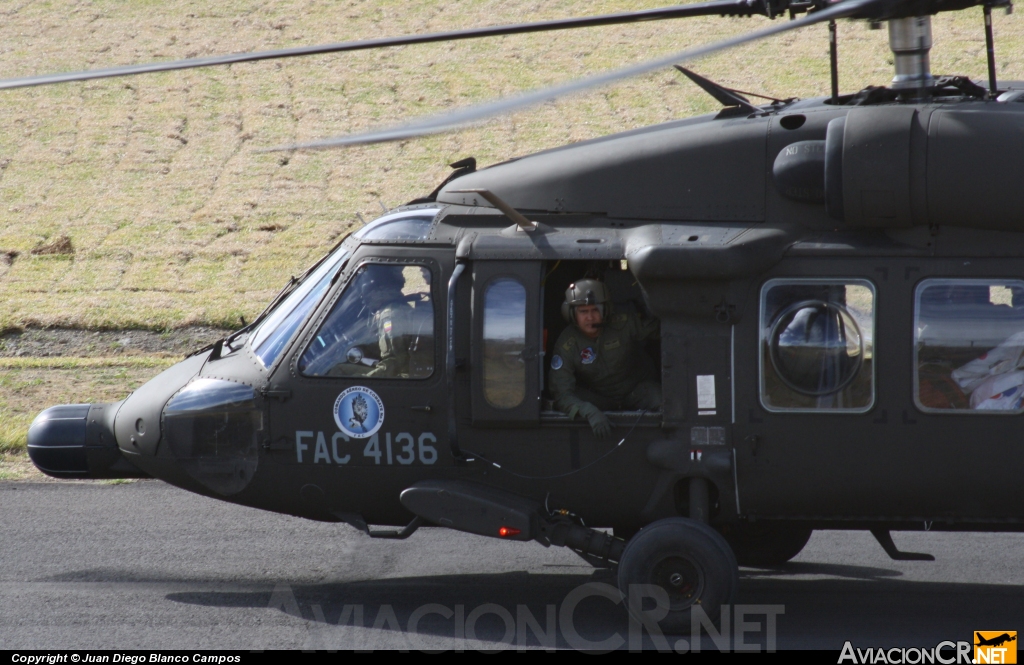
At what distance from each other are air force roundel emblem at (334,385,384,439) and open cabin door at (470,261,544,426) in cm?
57

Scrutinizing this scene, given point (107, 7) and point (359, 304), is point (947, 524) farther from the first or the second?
point (107, 7)

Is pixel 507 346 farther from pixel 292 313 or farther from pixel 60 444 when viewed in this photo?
pixel 60 444

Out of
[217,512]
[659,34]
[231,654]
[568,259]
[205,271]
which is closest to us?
[231,654]

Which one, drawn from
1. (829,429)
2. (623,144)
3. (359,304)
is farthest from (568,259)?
(829,429)

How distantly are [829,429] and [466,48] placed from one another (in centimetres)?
2224

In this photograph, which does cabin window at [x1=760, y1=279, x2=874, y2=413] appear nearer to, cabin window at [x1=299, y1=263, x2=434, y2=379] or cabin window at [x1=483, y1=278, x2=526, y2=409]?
cabin window at [x1=483, y1=278, x2=526, y2=409]

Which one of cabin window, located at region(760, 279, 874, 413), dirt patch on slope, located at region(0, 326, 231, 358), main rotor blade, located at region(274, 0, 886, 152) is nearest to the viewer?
main rotor blade, located at region(274, 0, 886, 152)

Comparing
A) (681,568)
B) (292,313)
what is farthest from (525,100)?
(681,568)

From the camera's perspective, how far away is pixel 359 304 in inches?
252

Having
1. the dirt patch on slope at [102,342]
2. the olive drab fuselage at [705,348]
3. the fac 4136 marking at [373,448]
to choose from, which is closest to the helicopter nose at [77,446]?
the olive drab fuselage at [705,348]

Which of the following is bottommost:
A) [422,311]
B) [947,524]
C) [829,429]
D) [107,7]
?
[947,524]

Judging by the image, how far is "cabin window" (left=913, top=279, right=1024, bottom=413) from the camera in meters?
5.77

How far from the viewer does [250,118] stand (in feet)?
76.9

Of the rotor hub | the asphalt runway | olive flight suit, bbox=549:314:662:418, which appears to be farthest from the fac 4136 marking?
the rotor hub
